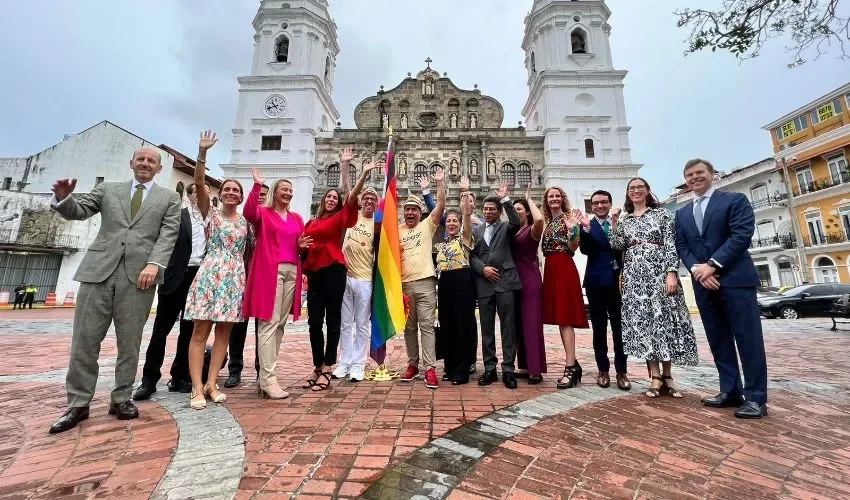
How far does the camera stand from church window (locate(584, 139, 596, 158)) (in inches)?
1021

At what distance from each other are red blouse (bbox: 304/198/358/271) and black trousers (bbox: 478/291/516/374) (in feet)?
4.93

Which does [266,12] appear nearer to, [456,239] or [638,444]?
[456,239]

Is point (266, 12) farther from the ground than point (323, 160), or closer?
farther from the ground

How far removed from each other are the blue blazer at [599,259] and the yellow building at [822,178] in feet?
86.8

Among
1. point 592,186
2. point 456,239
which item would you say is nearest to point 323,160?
point 592,186

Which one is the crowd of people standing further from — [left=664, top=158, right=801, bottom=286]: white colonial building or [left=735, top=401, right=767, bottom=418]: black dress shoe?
[left=664, top=158, right=801, bottom=286]: white colonial building

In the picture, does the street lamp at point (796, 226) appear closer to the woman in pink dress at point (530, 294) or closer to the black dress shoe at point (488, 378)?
the woman in pink dress at point (530, 294)

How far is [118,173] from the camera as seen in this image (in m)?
23.5

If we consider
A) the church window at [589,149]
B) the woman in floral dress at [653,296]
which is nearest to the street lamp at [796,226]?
the church window at [589,149]

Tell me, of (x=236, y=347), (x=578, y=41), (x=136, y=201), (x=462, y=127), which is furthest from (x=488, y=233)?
(x=578, y=41)

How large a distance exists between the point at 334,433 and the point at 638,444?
1.72m

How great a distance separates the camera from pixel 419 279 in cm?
386

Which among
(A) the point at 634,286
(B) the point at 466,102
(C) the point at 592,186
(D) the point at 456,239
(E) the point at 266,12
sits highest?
(E) the point at 266,12

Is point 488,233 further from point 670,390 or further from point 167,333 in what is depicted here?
point 167,333
